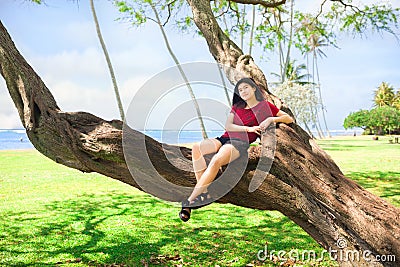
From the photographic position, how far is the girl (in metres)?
2.88

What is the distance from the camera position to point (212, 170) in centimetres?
287

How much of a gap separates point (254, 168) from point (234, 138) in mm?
339

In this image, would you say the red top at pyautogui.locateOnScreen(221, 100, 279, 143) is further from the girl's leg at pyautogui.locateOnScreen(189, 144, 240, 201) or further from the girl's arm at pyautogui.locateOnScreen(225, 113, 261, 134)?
the girl's leg at pyautogui.locateOnScreen(189, 144, 240, 201)

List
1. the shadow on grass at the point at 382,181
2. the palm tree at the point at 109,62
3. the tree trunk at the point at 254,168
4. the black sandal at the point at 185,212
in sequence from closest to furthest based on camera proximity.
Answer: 1. the black sandal at the point at 185,212
2. the tree trunk at the point at 254,168
3. the shadow on grass at the point at 382,181
4. the palm tree at the point at 109,62

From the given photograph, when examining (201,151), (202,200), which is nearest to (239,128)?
(201,151)

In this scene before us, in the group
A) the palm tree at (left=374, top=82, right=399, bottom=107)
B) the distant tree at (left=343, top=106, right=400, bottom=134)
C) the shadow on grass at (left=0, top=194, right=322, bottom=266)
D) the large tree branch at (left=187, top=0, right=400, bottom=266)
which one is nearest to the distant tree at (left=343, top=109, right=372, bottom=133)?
the distant tree at (left=343, top=106, right=400, bottom=134)

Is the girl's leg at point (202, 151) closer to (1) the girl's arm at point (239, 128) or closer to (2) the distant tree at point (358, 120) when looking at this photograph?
(1) the girl's arm at point (239, 128)

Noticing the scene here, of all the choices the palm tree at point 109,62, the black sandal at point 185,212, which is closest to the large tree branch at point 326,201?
the black sandal at point 185,212

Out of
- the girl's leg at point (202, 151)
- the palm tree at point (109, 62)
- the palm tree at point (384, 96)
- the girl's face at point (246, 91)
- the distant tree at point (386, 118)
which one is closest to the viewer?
the girl's leg at point (202, 151)

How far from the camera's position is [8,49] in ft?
11.3

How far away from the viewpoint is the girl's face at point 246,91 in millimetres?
3330

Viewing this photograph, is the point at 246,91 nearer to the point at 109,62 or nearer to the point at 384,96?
the point at 109,62

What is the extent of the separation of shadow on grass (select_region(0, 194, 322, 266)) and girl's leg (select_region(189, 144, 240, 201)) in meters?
1.88

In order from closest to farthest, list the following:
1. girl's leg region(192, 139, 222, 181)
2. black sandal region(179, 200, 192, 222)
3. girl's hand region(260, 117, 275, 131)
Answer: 1. black sandal region(179, 200, 192, 222)
2. girl's leg region(192, 139, 222, 181)
3. girl's hand region(260, 117, 275, 131)
